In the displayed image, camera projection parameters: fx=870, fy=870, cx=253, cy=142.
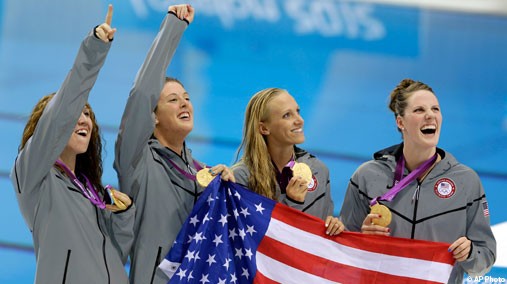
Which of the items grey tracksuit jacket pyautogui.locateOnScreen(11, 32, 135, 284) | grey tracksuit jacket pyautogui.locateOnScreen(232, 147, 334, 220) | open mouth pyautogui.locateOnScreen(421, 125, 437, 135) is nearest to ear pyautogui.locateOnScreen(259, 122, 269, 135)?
grey tracksuit jacket pyautogui.locateOnScreen(232, 147, 334, 220)

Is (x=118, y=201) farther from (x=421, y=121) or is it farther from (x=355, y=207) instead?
(x=421, y=121)

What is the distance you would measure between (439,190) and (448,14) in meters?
3.43

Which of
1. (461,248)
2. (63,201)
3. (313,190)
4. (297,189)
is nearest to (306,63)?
(313,190)

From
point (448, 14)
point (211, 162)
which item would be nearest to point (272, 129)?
point (211, 162)

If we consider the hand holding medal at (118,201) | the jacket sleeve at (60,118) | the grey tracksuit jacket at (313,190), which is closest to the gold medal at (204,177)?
the grey tracksuit jacket at (313,190)

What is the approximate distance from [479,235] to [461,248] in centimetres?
14

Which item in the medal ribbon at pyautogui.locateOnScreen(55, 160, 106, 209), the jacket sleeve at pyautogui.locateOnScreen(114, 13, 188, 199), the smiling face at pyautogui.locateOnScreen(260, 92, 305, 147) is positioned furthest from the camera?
the smiling face at pyautogui.locateOnScreen(260, 92, 305, 147)

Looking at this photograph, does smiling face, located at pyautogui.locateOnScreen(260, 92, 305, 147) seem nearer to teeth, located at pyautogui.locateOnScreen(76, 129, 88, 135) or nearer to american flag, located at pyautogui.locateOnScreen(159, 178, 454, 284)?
american flag, located at pyautogui.locateOnScreen(159, 178, 454, 284)

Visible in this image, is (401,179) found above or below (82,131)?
above

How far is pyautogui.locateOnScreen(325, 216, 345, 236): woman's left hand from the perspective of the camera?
3641 mm

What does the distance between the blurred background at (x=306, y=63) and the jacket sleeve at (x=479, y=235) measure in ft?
9.00

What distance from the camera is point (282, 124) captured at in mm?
3826

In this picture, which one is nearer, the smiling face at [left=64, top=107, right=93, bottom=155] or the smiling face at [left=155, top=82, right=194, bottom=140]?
the smiling face at [left=64, top=107, right=93, bottom=155]

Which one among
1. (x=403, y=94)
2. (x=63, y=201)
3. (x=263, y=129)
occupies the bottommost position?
(x=63, y=201)
